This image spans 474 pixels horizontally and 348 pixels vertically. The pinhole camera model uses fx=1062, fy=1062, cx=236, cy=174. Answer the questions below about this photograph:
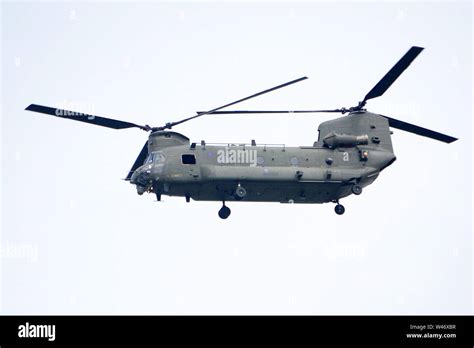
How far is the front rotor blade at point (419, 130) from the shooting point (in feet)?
169

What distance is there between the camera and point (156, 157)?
157 ft

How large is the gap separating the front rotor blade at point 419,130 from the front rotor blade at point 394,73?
2346mm

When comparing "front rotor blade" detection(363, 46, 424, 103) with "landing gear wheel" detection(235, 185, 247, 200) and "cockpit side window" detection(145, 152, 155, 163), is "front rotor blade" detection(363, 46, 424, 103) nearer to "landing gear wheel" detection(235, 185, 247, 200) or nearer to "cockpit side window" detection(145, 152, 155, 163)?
"landing gear wheel" detection(235, 185, 247, 200)

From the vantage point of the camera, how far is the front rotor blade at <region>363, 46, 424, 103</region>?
153ft

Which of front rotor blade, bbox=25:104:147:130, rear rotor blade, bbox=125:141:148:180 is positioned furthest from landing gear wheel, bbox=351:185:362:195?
front rotor blade, bbox=25:104:147:130

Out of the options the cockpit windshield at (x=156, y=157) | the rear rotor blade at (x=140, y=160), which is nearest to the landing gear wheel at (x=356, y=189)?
the cockpit windshield at (x=156, y=157)


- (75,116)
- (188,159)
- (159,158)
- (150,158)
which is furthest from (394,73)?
(75,116)

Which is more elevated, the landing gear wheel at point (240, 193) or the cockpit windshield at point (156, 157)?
the cockpit windshield at point (156, 157)

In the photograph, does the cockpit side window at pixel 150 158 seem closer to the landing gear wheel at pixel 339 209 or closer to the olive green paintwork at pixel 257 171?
the olive green paintwork at pixel 257 171

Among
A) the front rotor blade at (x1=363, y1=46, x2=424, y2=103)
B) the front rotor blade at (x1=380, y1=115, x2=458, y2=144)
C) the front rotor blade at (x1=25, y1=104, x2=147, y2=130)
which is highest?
the front rotor blade at (x1=363, y1=46, x2=424, y2=103)

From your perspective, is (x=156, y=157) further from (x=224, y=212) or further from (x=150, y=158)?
(x=224, y=212)

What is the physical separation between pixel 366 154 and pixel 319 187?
3152 millimetres
